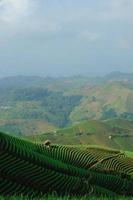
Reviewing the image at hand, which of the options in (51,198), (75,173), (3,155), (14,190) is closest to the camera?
(51,198)

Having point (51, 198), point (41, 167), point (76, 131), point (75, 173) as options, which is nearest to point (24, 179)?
point (41, 167)

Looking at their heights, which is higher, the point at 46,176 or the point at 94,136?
the point at 46,176

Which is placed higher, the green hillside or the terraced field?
the terraced field

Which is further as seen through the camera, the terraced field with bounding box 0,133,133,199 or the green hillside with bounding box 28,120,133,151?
the green hillside with bounding box 28,120,133,151

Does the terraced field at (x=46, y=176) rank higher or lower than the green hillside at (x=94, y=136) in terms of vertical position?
higher

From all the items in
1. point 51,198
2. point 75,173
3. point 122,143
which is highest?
point 51,198

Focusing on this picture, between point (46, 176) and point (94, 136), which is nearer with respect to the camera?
point (46, 176)

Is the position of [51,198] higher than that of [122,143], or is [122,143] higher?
[51,198]

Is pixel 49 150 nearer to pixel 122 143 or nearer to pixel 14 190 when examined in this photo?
pixel 14 190

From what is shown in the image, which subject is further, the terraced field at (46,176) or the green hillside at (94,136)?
the green hillside at (94,136)

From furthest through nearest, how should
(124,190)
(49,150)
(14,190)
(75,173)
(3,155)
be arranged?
(49,150) < (124,190) < (75,173) < (3,155) < (14,190)

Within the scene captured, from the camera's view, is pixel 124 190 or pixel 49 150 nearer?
pixel 124 190
